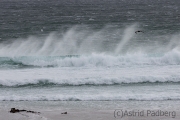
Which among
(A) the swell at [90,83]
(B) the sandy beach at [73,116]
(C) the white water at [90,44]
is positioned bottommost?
(B) the sandy beach at [73,116]

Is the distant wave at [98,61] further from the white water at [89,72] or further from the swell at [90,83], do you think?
the swell at [90,83]

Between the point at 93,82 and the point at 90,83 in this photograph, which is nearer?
the point at 90,83

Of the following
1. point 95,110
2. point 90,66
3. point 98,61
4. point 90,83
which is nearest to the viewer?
point 95,110

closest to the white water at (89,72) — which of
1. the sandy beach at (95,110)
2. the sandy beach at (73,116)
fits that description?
the sandy beach at (95,110)

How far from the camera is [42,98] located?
26844 mm

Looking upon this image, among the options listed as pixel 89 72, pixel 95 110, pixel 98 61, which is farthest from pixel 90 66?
pixel 95 110

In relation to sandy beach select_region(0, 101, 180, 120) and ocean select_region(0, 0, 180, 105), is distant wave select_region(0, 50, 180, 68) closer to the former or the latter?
ocean select_region(0, 0, 180, 105)

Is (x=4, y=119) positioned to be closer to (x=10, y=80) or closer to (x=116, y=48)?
(x=10, y=80)

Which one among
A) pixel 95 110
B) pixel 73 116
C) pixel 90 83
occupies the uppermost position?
pixel 90 83

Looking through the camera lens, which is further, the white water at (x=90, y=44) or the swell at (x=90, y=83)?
the white water at (x=90, y=44)

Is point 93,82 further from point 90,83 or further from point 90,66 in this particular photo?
point 90,66

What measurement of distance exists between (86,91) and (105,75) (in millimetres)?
3750

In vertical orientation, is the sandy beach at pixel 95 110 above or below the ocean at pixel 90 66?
below

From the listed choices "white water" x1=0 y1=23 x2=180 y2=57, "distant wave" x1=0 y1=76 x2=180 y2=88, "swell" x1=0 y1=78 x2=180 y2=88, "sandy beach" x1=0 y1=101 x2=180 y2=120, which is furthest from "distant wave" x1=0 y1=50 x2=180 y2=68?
"sandy beach" x1=0 y1=101 x2=180 y2=120
